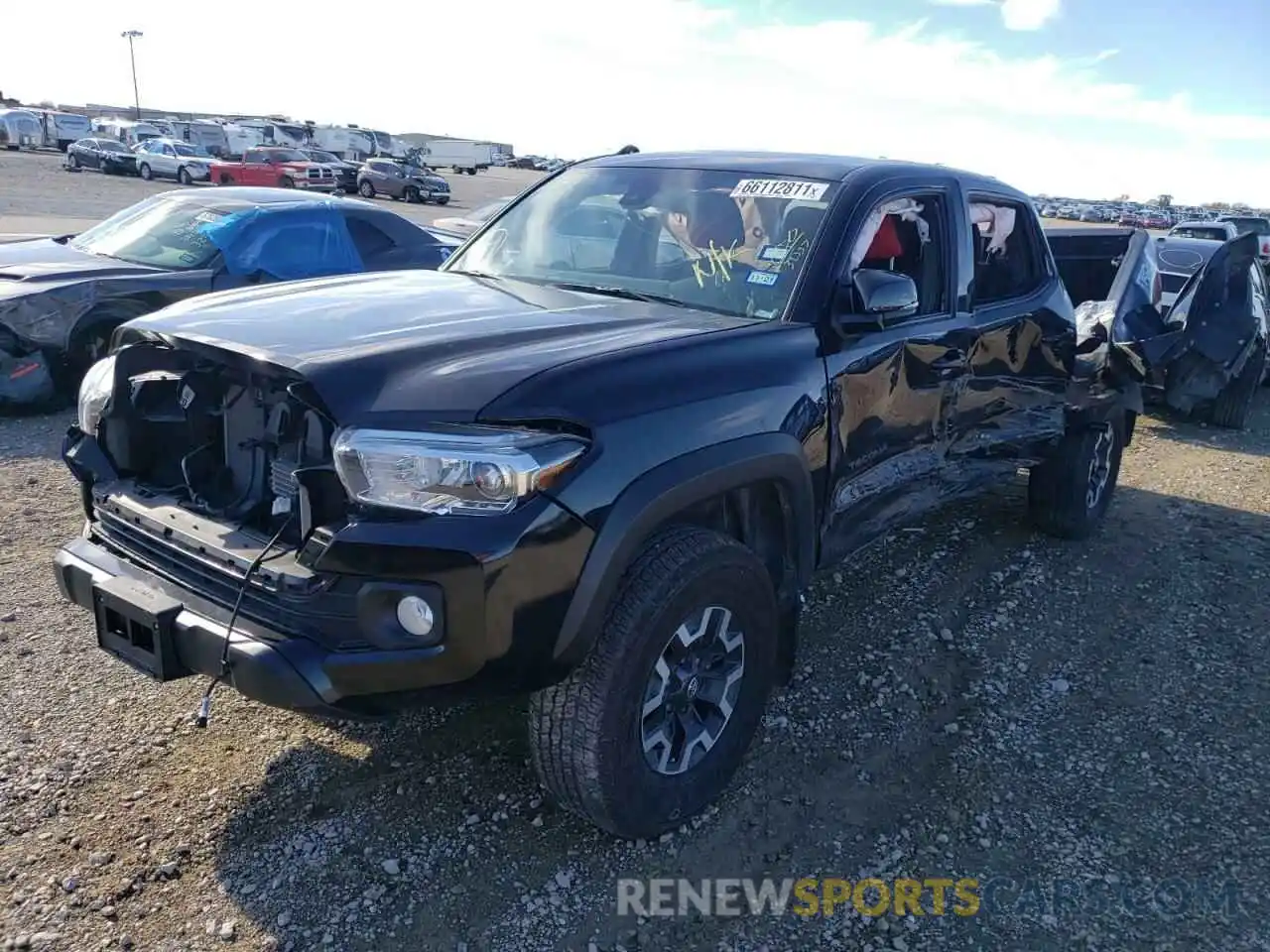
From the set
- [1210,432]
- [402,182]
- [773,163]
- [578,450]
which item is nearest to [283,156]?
[402,182]

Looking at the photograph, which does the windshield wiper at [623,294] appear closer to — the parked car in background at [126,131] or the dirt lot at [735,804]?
the dirt lot at [735,804]

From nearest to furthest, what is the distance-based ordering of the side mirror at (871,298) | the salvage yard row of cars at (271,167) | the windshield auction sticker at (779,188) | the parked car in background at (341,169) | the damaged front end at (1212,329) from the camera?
the side mirror at (871,298) → the windshield auction sticker at (779,188) → the damaged front end at (1212,329) → the salvage yard row of cars at (271,167) → the parked car in background at (341,169)

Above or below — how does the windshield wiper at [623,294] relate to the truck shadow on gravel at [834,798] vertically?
above

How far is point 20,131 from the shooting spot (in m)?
49.8

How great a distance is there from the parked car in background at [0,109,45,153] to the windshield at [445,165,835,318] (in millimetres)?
56700

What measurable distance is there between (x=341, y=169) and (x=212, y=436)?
1448 inches

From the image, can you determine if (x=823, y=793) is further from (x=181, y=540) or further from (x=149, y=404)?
(x=149, y=404)

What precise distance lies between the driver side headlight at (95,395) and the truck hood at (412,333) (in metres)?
0.14

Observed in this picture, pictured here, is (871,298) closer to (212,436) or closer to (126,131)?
(212,436)

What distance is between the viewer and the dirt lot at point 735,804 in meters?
2.65

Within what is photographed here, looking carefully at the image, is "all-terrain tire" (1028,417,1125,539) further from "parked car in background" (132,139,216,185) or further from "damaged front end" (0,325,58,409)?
"parked car in background" (132,139,216,185)

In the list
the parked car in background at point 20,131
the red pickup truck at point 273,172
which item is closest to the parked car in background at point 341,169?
the red pickup truck at point 273,172

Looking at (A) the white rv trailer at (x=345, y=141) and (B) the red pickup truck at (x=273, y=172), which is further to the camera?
(A) the white rv trailer at (x=345, y=141)

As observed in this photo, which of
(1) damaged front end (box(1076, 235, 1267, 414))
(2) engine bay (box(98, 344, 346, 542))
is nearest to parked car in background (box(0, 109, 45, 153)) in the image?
(1) damaged front end (box(1076, 235, 1267, 414))
